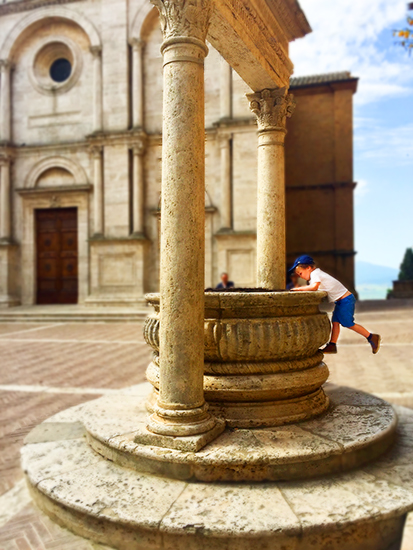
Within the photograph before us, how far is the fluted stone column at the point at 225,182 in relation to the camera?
50.4 feet

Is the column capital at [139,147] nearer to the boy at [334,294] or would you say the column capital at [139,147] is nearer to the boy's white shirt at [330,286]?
the boy at [334,294]

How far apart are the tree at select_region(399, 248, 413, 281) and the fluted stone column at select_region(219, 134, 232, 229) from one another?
15.6 meters

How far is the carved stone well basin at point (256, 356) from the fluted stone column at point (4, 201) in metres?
15.7

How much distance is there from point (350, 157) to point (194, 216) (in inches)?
845

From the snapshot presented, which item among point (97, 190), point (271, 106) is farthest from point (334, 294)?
point (97, 190)

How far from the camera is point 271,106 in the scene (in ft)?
17.4

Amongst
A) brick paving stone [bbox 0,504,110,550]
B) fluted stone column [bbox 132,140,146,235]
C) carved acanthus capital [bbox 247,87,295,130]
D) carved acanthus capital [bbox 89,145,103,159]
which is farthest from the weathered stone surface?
carved acanthus capital [bbox 89,145,103,159]

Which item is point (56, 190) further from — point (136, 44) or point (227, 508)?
point (227, 508)

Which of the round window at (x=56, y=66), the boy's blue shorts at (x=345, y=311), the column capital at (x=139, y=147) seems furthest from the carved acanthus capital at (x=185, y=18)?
the round window at (x=56, y=66)

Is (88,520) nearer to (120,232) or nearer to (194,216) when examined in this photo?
(194,216)

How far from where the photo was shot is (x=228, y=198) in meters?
15.5

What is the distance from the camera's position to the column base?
2.94 m

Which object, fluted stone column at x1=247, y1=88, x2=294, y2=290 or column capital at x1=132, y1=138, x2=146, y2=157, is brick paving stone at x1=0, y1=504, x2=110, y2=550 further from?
column capital at x1=132, y1=138, x2=146, y2=157

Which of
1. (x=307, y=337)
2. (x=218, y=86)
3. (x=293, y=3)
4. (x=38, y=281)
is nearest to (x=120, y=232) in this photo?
(x=38, y=281)
